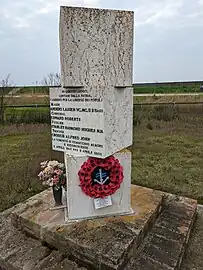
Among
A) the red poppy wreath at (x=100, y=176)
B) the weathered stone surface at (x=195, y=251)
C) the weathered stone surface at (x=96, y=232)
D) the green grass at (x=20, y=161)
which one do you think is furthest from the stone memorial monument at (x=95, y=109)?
the green grass at (x=20, y=161)

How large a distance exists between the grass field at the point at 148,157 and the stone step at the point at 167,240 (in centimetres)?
79

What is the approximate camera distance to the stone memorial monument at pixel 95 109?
190 centimetres

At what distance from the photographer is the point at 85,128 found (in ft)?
6.79

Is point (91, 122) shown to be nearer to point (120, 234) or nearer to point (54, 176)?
point (54, 176)

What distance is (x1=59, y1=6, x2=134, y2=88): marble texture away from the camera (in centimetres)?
187

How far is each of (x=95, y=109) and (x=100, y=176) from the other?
0.60 meters

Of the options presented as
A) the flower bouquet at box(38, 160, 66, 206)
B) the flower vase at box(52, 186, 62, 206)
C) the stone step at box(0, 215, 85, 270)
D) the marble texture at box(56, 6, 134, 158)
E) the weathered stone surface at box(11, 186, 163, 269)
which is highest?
the marble texture at box(56, 6, 134, 158)

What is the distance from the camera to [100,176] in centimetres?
216

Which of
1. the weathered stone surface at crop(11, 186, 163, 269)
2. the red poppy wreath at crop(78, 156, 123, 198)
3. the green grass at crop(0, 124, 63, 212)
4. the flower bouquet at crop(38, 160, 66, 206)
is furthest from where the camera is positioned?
the green grass at crop(0, 124, 63, 212)

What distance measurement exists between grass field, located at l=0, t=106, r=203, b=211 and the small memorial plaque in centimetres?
143

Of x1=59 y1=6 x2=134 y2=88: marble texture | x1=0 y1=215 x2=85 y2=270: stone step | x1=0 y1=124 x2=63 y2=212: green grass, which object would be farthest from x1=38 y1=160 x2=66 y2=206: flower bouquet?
x1=0 y1=124 x2=63 y2=212: green grass

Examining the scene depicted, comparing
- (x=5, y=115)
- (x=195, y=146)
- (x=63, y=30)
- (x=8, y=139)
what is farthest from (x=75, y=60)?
(x=5, y=115)

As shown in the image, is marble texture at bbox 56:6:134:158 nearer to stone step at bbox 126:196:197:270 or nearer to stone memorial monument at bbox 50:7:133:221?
stone memorial monument at bbox 50:7:133:221

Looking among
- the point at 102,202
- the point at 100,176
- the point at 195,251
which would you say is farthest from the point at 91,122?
the point at 195,251
